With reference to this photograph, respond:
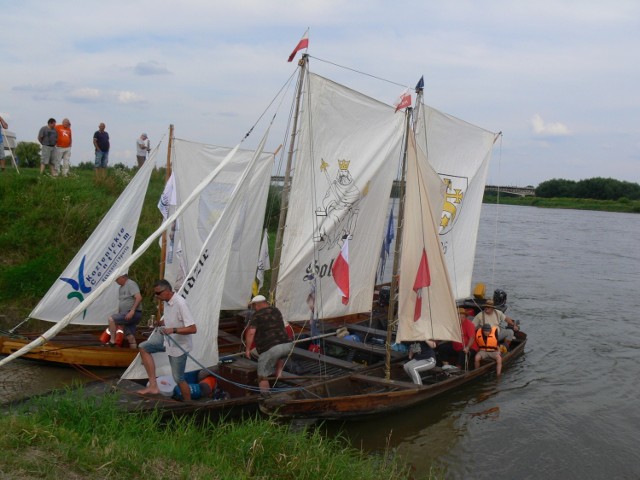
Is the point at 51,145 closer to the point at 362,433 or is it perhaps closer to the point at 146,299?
the point at 146,299

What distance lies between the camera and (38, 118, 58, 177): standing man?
19.1 m

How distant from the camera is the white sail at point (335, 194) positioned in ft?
39.9

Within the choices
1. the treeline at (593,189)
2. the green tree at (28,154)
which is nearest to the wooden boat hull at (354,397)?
the green tree at (28,154)

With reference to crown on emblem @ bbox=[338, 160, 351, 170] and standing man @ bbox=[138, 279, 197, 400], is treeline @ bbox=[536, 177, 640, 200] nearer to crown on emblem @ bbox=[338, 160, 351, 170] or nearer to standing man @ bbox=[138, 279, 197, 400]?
crown on emblem @ bbox=[338, 160, 351, 170]

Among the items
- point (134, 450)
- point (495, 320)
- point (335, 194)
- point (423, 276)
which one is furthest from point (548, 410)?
point (134, 450)

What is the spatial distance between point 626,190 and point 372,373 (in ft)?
284

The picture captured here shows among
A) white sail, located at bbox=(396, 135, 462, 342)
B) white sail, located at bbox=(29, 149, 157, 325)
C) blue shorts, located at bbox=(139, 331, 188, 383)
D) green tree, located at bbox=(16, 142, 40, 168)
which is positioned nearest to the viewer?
blue shorts, located at bbox=(139, 331, 188, 383)

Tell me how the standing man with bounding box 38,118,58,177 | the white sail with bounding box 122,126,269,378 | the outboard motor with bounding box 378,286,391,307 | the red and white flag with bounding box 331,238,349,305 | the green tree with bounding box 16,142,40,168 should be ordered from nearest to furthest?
the white sail with bounding box 122,126,269,378
the red and white flag with bounding box 331,238,349,305
the outboard motor with bounding box 378,286,391,307
the standing man with bounding box 38,118,58,177
the green tree with bounding box 16,142,40,168

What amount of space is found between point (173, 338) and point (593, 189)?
292 feet

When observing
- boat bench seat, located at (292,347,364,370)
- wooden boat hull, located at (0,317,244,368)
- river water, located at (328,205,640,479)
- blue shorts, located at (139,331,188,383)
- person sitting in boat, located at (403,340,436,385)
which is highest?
blue shorts, located at (139,331,188,383)

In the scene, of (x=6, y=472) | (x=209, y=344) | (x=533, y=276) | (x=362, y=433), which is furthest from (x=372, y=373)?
(x=533, y=276)

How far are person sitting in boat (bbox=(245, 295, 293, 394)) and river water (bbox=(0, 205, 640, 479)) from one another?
65.1 inches

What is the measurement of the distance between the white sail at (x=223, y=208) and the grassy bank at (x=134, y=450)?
596 cm

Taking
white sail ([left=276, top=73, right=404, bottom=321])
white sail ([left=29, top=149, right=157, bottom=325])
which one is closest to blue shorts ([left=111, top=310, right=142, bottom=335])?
white sail ([left=29, top=149, right=157, bottom=325])
